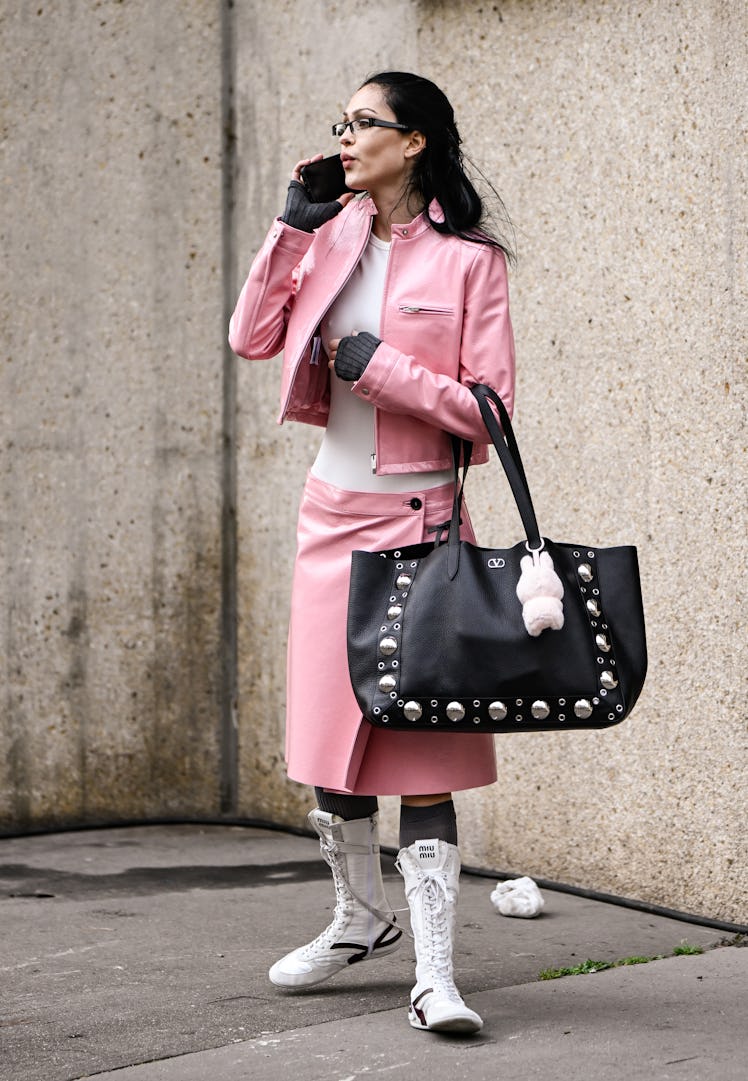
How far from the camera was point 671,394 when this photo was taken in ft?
14.6

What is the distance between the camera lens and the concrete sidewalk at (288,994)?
3027 millimetres

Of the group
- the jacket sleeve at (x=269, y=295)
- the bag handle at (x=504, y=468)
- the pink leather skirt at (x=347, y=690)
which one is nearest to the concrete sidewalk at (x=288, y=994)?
the pink leather skirt at (x=347, y=690)

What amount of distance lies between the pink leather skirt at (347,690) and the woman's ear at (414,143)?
75cm

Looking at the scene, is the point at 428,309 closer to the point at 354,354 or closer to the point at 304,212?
the point at 354,354

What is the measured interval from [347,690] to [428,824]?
1.15 feet

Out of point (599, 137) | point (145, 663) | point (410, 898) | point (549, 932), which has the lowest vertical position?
point (549, 932)

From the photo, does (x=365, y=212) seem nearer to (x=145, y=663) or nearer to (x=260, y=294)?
(x=260, y=294)

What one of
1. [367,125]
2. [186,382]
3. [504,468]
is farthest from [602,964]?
[186,382]

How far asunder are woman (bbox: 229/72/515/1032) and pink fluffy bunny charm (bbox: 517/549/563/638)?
15.8 inches

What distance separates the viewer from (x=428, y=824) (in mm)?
3340

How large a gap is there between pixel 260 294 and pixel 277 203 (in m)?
2.49

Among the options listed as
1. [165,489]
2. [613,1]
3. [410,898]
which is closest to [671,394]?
[613,1]

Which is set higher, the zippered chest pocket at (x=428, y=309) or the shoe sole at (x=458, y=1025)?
the zippered chest pocket at (x=428, y=309)

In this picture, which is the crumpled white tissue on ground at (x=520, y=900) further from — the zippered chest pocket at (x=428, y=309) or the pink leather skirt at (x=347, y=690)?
the zippered chest pocket at (x=428, y=309)
